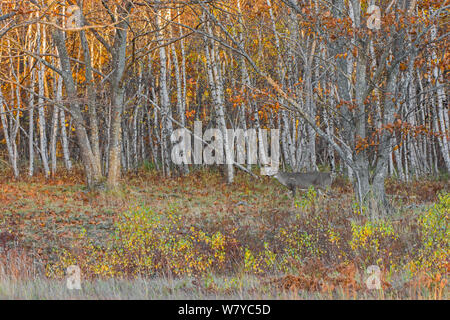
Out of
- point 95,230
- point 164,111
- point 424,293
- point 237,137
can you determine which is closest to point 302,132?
point 164,111

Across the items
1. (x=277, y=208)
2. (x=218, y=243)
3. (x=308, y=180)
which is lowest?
(x=218, y=243)

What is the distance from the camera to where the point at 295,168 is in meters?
22.2

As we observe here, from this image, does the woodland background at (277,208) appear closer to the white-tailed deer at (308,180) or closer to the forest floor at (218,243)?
the forest floor at (218,243)

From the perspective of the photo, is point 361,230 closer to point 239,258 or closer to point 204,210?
point 239,258

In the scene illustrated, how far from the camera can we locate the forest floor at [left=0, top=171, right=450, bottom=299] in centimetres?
659

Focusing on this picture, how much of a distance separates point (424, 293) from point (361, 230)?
3.37 meters

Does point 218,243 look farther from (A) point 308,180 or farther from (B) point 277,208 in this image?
(A) point 308,180

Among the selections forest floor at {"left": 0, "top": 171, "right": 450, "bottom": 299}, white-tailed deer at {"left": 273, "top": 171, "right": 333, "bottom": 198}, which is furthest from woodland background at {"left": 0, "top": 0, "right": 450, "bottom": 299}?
white-tailed deer at {"left": 273, "top": 171, "right": 333, "bottom": 198}

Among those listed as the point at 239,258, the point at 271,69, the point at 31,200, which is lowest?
the point at 239,258

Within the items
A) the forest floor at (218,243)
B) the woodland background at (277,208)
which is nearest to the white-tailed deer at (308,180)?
the forest floor at (218,243)

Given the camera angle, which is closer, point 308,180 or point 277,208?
point 277,208

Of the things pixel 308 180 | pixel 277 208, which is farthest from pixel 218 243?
pixel 308 180

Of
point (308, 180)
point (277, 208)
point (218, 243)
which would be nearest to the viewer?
point (218, 243)

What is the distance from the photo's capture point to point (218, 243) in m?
9.84
